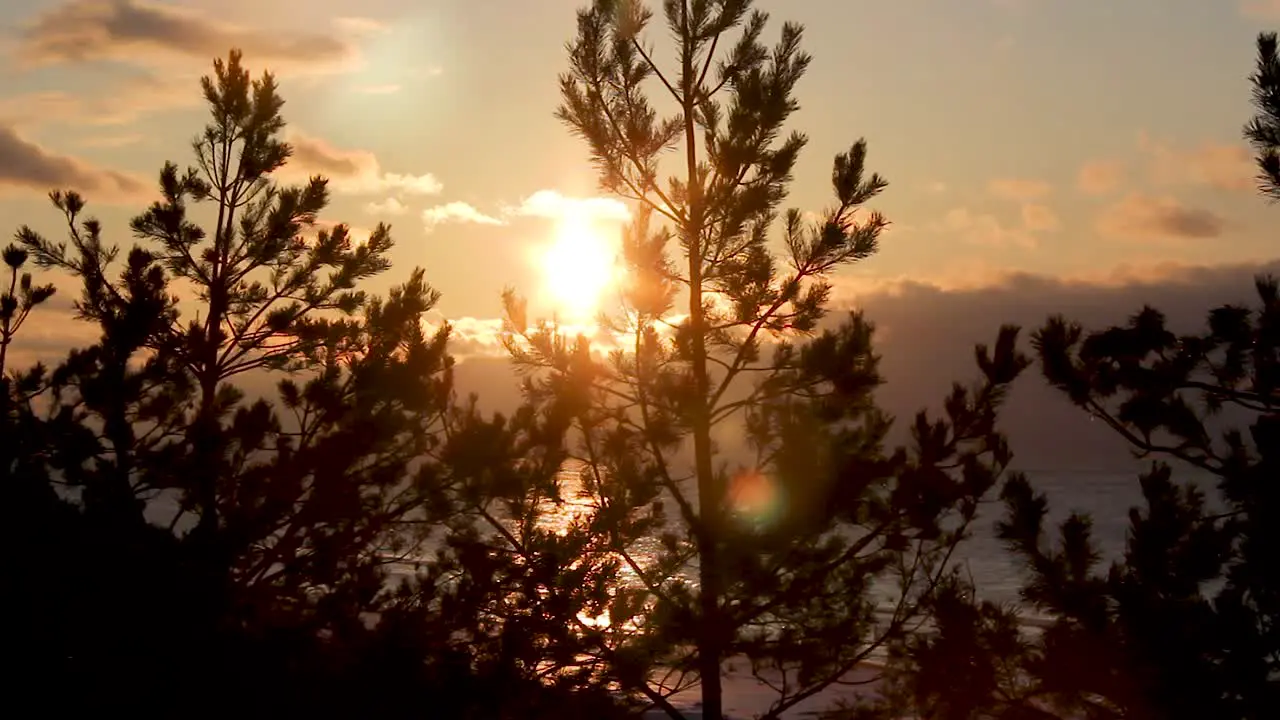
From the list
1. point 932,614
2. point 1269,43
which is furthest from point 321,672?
point 1269,43

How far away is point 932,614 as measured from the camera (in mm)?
7570

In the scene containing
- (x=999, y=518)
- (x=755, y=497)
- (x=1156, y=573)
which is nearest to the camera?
(x=1156, y=573)

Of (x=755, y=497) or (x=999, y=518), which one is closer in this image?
(x=755, y=497)

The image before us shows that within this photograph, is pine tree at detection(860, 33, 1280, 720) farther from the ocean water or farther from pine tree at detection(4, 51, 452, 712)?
pine tree at detection(4, 51, 452, 712)

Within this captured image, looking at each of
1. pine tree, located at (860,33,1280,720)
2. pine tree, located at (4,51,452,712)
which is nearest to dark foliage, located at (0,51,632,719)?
pine tree, located at (4,51,452,712)

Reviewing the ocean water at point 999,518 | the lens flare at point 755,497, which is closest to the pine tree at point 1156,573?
the ocean water at point 999,518

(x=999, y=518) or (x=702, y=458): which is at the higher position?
(x=702, y=458)

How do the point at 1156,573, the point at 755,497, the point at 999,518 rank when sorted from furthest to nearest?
the point at 999,518 < the point at 755,497 < the point at 1156,573

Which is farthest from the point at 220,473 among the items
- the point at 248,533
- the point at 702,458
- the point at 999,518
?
the point at 999,518

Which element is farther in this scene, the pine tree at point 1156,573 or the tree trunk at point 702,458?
the tree trunk at point 702,458

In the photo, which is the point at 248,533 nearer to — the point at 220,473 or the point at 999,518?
the point at 220,473

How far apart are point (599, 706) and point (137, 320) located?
4.62 meters

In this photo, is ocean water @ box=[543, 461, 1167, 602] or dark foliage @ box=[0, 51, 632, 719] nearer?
dark foliage @ box=[0, 51, 632, 719]

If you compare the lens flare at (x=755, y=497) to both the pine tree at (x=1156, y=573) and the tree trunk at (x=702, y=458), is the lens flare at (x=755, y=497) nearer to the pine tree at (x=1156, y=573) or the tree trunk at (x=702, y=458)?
the tree trunk at (x=702, y=458)
